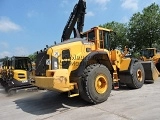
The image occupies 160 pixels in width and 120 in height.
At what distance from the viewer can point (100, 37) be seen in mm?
9164

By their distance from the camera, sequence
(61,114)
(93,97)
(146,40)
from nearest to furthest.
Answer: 1. (61,114)
2. (93,97)
3. (146,40)

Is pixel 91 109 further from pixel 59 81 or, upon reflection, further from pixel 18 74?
pixel 18 74

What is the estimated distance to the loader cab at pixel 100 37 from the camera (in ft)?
29.5

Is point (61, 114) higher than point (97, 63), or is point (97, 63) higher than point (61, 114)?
point (97, 63)

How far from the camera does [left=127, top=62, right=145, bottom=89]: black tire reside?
1008cm

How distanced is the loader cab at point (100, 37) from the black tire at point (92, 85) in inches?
53.1

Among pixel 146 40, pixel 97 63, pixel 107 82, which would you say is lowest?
pixel 107 82

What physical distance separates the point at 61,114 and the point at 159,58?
11.7 metres

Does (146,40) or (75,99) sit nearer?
(75,99)

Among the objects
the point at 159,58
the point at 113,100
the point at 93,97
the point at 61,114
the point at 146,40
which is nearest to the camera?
the point at 61,114

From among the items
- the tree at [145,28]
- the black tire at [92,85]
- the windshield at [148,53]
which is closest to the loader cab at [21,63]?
the black tire at [92,85]

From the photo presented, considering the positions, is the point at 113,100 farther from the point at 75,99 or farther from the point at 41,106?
the point at 41,106

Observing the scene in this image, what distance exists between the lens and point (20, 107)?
8406 millimetres

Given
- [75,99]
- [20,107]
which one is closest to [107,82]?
[75,99]
